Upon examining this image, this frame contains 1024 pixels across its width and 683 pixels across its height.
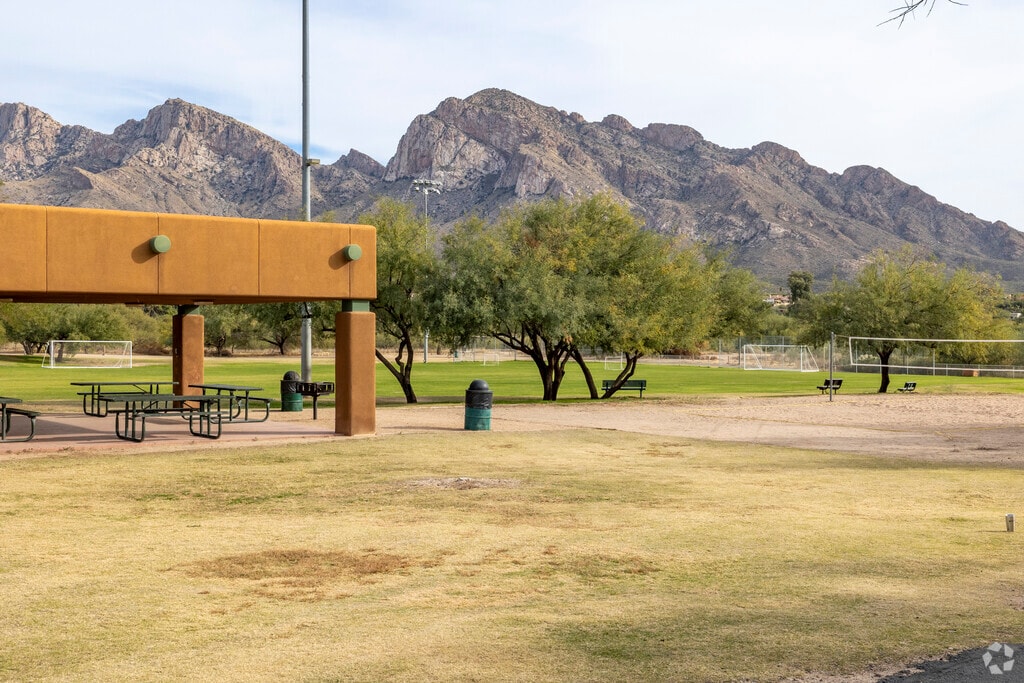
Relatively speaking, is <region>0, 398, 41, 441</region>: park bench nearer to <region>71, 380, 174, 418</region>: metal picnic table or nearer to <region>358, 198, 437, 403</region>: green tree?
<region>71, 380, 174, 418</region>: metal picnic table

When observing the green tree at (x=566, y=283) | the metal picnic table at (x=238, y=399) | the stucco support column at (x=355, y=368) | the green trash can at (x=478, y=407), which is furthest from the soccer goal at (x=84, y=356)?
the stucco support column at (x=355, y=368)

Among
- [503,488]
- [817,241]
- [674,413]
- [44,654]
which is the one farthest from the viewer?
[817,241]

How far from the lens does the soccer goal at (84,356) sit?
79625mm

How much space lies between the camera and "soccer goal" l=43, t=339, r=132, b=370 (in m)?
79.6

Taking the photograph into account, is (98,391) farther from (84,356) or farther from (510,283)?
(84,356)

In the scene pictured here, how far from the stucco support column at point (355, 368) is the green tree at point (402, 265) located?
1193cm

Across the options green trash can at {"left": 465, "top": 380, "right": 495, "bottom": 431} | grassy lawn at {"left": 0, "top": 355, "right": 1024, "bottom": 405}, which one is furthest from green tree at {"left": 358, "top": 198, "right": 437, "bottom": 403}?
green trash can at {"left": 465, "top": 380, "right": 495, "bottom": 431}

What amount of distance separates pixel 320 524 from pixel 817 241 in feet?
540

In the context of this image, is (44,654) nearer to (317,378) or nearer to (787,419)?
(787,419)

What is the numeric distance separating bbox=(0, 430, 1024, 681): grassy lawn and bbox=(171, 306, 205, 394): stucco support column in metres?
13.7

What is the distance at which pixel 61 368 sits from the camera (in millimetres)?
74375

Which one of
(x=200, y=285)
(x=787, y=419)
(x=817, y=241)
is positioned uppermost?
(x=817, y=241)

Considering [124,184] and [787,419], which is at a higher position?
[124,184]

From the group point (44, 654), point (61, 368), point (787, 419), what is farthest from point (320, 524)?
point (61, 368)
